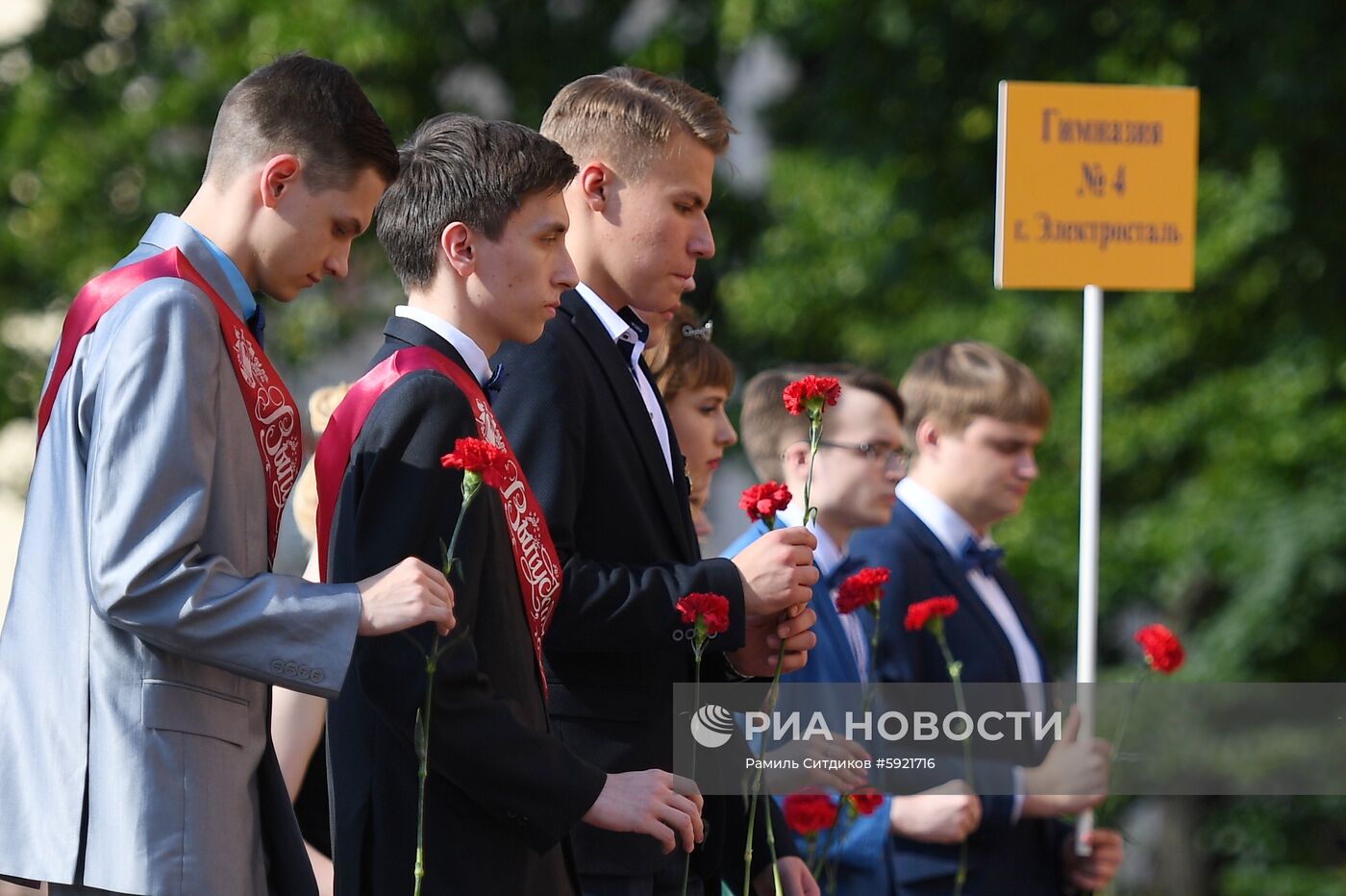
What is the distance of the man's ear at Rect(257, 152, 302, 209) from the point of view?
2.50 m

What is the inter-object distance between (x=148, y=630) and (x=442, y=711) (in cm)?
37

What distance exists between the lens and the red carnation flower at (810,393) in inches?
112

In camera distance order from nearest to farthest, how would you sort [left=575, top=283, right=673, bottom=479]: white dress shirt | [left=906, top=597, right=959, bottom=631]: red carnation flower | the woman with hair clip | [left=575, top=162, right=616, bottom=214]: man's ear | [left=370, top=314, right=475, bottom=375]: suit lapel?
1. [left=370, top=314, right=475, bottom=375]: suit lapel
2. [left=575, top=283, right=673, bottom=479]: white dress shirt
3. [left=575, top=162, right=616, bottom=214]: man's ear
4. [left=906, top=597, right=959, bottom=631]: red carnation flower
5. the woman with hair clip

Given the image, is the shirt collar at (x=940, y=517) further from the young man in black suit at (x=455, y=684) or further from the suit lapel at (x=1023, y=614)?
the young man in black suit at (x=455, y=684)

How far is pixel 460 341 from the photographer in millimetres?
2660

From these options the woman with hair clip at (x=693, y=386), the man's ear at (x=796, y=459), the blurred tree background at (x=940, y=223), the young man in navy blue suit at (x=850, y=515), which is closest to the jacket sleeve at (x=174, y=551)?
the woman with hair clip at (x=693, y=386)

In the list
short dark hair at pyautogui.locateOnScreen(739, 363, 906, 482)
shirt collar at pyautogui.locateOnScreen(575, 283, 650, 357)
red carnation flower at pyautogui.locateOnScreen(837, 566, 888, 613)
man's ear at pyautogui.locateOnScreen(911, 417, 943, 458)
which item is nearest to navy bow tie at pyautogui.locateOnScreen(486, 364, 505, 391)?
shirt collar at pyautogui.locateOnScreen(575, 283, 650, 357)

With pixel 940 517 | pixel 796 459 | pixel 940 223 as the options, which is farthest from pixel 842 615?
pixel 940 223

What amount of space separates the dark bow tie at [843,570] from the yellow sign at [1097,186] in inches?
50.1

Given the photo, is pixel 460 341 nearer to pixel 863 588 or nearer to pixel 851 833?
pixel 863 588

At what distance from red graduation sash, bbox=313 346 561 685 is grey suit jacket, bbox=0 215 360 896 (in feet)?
0.60

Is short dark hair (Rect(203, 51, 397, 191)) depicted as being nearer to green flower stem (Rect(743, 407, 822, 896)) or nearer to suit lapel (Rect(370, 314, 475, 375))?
suit lapel (Rect(370, 314, 475, 375))

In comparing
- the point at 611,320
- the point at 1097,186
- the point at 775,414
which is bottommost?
the point at 611,320

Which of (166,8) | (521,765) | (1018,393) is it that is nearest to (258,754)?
(521,765)
